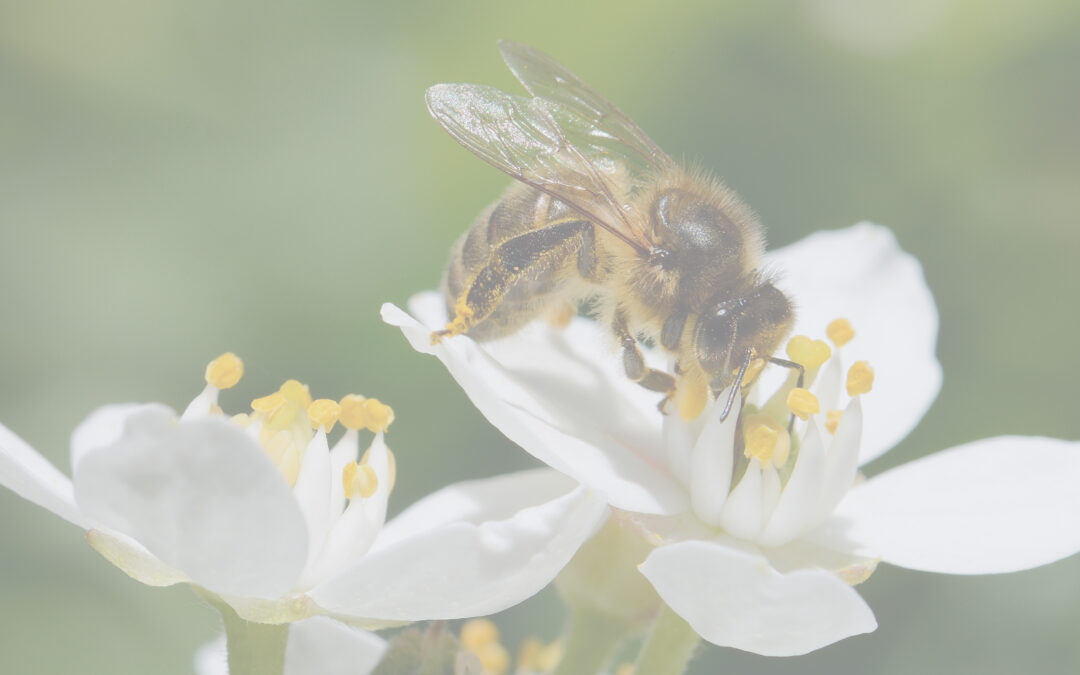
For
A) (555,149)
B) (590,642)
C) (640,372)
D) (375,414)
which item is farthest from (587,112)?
(590,642)

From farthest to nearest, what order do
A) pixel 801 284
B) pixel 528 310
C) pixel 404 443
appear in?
pixel 404 443, pixel 801 284, pixel 528 310

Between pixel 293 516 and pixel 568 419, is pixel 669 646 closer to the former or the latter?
pixel 568 419

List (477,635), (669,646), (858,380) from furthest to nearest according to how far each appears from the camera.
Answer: (477,635) < (858,380) < (669,646)

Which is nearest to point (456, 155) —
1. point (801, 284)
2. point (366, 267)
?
point (366, 267)

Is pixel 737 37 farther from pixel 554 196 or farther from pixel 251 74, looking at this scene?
pixel 554 196

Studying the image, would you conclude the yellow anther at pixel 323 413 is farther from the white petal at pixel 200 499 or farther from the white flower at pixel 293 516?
the white petal at pixel 200 499

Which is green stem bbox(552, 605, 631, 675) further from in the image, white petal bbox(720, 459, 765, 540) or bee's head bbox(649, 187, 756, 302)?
bee's head bbox(649, 187, 756, 302)

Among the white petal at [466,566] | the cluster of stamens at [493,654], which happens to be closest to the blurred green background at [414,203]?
the cluster of stamens at [493,654]
